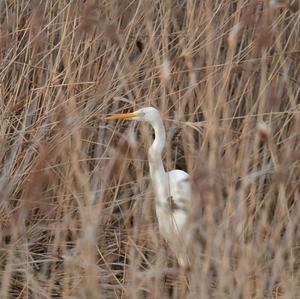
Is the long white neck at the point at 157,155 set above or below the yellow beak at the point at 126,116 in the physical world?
below

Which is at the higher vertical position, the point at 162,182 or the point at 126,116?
the point at 126,116

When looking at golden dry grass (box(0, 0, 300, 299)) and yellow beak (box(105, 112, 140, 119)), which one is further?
yellow beak (box(105, 112, 140, 119))

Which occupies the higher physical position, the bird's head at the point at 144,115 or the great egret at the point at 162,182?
the bird's head at the point at 144,115

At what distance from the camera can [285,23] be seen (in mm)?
3154

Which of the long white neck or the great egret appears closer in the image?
the great egret

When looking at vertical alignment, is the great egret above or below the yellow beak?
below

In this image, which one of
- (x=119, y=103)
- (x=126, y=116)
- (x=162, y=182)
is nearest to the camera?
(x=162, y=182)

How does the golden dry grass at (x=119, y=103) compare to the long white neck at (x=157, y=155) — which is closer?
the golden dry grass at (x=119, y=103)

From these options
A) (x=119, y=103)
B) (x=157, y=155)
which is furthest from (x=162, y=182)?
(x=119, y=103)

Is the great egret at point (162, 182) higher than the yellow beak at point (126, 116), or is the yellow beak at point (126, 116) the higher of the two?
the yellow beak at point (126, 116)

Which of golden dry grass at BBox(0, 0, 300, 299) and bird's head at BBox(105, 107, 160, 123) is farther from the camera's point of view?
bird's head at BBox(105, 107, 160, 123)

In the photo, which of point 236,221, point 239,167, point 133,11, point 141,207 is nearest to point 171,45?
point 133,11

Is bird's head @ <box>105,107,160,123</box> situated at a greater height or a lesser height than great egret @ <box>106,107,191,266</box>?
greater

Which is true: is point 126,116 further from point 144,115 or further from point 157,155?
point 157,155
